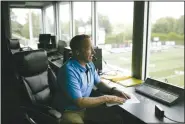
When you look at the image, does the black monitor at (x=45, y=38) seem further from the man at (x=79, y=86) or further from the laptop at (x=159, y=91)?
the laptop at (x=159, y=91)

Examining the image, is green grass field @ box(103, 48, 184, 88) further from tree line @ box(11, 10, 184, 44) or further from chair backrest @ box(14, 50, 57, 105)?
chair backrest @ box(14, 50, 57, 105)

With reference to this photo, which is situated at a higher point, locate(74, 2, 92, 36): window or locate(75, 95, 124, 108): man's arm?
locate(74, 2, 92, 36): window

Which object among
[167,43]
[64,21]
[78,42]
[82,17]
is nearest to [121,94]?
[78,42]

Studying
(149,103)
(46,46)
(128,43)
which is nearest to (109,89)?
(149,103)

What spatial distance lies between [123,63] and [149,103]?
4.34 ft

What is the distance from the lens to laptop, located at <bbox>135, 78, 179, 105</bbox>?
1.69m

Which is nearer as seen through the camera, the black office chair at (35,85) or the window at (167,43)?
the black office chair at (35,85)

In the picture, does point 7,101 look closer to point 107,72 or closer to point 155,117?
point 107,72

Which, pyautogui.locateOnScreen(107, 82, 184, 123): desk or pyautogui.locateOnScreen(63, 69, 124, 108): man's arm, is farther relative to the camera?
pyautogui.locateOnScreen(63, 69, 124, 108): man's arm

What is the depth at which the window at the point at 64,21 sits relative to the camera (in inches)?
213

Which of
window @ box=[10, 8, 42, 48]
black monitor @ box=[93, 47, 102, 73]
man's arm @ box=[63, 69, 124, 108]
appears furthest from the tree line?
window @ box=[10, 8, 42, 48]

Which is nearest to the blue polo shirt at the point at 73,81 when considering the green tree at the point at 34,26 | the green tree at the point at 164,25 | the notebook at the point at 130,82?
the notebook at the point at 130,82

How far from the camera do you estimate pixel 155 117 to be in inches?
56.8

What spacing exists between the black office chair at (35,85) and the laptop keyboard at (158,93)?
904mm
